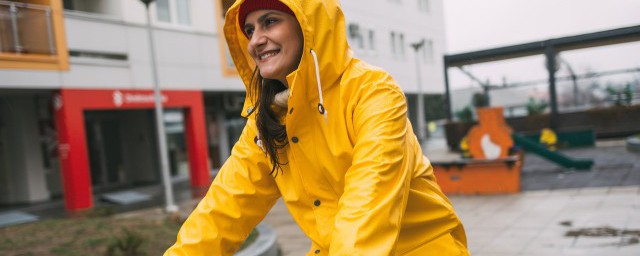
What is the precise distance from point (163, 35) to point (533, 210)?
40.6ft

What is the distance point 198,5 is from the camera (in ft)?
60.4

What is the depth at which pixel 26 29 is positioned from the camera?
1344cm

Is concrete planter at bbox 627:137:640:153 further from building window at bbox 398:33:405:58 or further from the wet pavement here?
building window at bbox 398:33:405:58

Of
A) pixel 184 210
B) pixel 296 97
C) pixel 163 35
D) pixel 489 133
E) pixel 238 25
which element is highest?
pixel 163 35

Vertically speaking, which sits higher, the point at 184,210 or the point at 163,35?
the point at 163,35

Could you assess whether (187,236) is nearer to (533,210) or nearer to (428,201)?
(428,201)

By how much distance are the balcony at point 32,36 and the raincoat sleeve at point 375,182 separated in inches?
521

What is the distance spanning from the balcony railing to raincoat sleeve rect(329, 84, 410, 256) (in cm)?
1348

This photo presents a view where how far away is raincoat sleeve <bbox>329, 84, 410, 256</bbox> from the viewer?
1441mm

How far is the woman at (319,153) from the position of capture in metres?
1.55

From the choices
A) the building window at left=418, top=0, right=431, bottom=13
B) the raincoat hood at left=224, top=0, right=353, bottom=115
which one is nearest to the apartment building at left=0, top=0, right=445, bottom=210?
the raincoat hood at left=224, top=0, right=353, bottom=115

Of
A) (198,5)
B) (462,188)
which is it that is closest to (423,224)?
(462,188)

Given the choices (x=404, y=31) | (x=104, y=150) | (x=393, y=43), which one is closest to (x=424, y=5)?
(x=404, y=31)

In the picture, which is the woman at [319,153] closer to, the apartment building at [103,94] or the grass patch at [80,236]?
the grass patch at [80,236]
